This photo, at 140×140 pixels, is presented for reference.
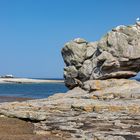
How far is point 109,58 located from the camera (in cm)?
5194

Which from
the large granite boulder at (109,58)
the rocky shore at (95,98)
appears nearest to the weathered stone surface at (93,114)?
the rocky shore at (95,98)

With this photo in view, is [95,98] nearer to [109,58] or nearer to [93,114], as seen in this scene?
[109,58]

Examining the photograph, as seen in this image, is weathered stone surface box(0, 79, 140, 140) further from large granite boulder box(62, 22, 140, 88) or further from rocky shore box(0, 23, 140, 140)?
large granite boulder box(62, 22, 140, 88)

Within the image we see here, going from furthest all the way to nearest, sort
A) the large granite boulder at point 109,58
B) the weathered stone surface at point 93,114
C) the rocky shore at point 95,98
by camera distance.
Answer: the large granite boulder at point 109,58
the rocky shore at point 95,98
the weathered stone surface at point 93,114

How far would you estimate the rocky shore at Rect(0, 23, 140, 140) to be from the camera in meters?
27.5

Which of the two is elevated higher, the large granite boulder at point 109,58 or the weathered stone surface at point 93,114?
the large granite boulder at point 109,58

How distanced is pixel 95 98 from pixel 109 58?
7.66 metres

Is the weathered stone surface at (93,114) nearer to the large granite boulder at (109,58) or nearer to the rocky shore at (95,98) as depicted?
the rocky shore at (95,98)

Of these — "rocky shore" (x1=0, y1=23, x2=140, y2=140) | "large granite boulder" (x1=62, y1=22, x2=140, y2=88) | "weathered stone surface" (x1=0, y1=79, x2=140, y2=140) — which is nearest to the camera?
"weathered stone surface" (x1=0, y1=79, x2=140, y2=140)

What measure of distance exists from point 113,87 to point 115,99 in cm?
476

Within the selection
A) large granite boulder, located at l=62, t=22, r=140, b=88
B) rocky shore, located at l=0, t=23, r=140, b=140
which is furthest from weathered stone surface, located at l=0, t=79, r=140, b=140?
large granite boulder, located at l=62, t=22, r=140, b=88

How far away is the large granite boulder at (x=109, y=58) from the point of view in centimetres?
5203

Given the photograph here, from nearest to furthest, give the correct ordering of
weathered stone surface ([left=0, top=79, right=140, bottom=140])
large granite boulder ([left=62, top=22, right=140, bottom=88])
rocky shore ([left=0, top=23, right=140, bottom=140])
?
weathered stone surface ([left=0, top=79, right=140, bottom=140]) < rocky shore ([left=0, top=23, right=140, bottom=140]) < large granite boulder ([left=62, top=22, right=140, bottom=88])

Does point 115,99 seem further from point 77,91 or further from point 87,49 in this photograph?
point 87,49
